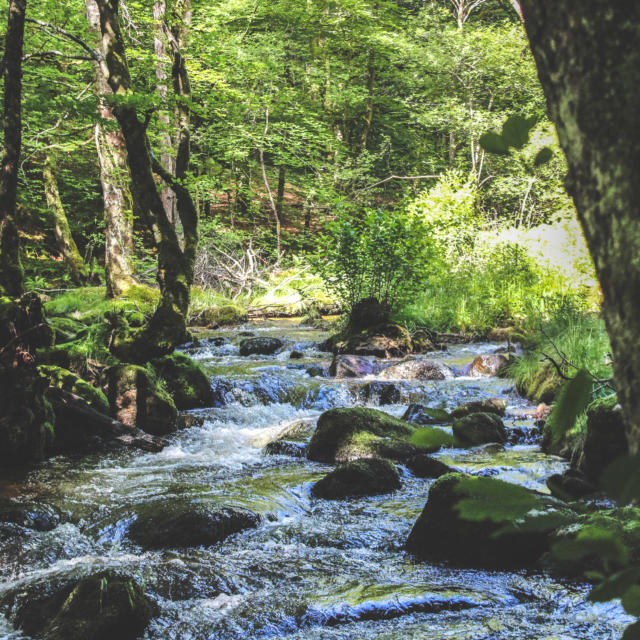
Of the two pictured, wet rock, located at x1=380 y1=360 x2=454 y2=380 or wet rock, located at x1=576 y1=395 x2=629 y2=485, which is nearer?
wet rock, located at x1=576 y1=395 x2=629 y2=485

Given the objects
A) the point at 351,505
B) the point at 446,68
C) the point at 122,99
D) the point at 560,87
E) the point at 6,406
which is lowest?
the point at 351,505

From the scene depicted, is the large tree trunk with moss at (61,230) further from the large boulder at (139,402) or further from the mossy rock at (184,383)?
the large boulder at (139,402)

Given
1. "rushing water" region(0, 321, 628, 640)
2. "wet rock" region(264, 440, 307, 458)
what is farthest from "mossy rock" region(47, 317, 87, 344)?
"wet rock" region(264, 440, 307, 458)

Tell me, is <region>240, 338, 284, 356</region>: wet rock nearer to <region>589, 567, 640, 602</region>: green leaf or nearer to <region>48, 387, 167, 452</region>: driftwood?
<region>48, 387, 167, 452</region>: driftwood

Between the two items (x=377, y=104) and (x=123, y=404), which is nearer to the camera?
(x=123, y=404)

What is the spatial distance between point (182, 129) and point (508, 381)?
612cm

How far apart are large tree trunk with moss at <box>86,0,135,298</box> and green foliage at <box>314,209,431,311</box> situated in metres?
3.79

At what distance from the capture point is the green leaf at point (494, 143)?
645 mm

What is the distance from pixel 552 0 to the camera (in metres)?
0.60

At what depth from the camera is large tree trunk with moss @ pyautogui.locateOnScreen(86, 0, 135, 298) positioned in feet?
34.9

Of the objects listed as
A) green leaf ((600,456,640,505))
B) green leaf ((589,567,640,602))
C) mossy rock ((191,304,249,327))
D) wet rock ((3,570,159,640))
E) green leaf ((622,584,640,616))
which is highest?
green leaf ((600,456,640,505))

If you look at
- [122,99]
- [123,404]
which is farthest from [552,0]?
[123,404]

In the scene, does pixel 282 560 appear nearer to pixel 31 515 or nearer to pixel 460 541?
pixel 460 541

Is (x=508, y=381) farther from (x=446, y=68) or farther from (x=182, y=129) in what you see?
(x=446, y=68)
